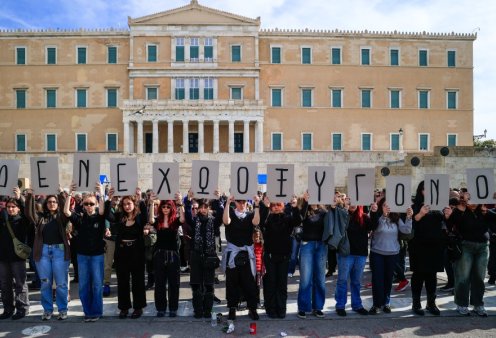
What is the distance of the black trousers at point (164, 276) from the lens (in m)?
6.89

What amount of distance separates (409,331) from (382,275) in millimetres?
1037

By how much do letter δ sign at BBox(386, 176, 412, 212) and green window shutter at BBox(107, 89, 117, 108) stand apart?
36.0 metres

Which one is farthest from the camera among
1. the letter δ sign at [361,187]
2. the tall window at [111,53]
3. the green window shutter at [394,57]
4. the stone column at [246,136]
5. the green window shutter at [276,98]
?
the green window shutter at [394,57]

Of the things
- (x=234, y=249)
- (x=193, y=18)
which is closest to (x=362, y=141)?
(x=193, y=18)

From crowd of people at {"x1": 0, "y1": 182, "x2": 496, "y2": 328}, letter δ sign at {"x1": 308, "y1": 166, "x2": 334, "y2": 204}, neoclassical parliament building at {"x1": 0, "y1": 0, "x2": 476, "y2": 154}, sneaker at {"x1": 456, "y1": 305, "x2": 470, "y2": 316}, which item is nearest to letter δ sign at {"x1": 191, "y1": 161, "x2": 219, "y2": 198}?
crowd of people at {"x1": 0, "y1": 182, "x2": 496, "y2": 328}

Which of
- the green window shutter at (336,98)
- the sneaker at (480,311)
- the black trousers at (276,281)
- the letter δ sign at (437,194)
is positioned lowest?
the sneaker at (480,311)

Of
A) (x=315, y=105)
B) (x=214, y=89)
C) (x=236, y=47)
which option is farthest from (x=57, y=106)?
(x=315, y=105)

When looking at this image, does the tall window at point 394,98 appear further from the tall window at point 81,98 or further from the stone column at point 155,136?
the tall window at point 81,98

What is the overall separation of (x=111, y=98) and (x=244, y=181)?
3564cm

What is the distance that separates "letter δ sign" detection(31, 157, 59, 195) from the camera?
22.9 feet

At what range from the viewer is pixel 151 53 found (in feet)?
128

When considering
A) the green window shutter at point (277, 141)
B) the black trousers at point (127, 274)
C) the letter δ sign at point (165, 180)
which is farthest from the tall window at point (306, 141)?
the black trousers at point (127, 274)

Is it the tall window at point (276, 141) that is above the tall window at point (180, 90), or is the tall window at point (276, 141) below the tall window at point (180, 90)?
below

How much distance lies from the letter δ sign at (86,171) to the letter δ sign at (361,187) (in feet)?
13.5
